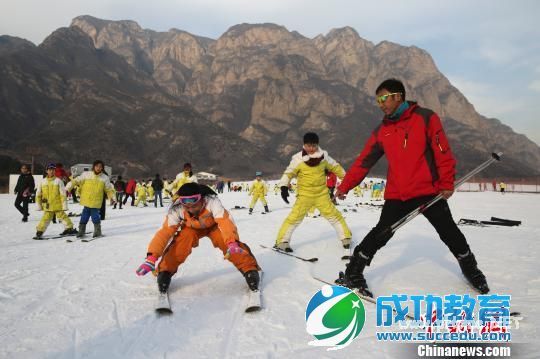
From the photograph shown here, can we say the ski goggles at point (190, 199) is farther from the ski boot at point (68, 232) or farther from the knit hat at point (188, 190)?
the ski boot at point (68, 232)


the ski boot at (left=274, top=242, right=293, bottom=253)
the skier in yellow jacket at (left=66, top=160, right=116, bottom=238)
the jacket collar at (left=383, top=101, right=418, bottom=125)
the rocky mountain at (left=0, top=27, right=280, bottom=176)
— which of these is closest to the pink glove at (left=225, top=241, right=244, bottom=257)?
the jacket collar at (left=383, top=101, right=418, bottom=125)

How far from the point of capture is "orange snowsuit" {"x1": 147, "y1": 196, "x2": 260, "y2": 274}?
3680 mm

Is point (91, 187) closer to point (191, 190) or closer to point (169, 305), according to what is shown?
point (191, 190)

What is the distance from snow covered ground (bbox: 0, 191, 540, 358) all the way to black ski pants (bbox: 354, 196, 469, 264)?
0.55 metres

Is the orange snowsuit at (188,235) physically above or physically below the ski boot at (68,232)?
above

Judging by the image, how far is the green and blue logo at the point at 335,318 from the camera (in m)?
2.69

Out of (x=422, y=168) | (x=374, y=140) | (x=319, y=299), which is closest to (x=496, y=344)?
(x=319, y=299)

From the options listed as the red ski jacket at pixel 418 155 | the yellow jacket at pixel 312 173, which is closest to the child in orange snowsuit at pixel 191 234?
the red ski jacket at pixel 418 155

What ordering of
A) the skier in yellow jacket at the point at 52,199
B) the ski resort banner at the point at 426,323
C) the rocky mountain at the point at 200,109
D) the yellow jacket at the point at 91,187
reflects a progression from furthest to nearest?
1. the rocky mountain at the point at 200,109
2. the skier in yellow jacket at the point at 52,199
3. the yellow jacket at the point at 91,187
4. the ski resort banner at the point at 426,323

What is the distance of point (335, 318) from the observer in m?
2.94

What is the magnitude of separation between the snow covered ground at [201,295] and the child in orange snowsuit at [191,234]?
0.31 meters

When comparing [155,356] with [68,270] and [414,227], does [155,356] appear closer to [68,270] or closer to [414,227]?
[68,270]

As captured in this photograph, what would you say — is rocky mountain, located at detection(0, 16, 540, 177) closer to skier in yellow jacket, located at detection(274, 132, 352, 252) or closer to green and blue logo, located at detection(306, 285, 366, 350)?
skier in yellow jacket, located at detection(274, 132, 352, 252)

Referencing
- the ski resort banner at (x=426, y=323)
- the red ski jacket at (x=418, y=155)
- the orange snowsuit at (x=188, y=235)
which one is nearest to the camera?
the ski resort banner at (x=426, y=323)
